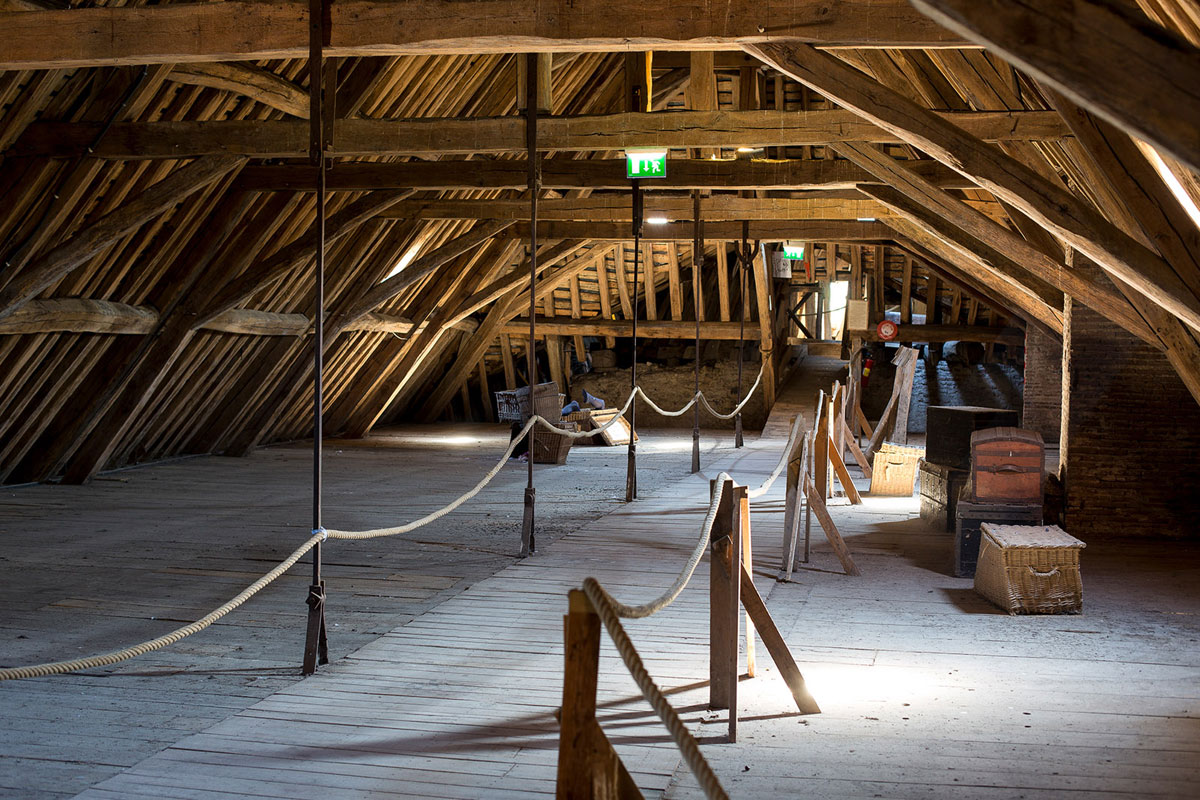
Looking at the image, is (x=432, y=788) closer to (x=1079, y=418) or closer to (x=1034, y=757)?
(x=1034, y=757)

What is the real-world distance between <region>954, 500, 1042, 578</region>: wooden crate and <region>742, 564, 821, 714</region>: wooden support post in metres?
2.66

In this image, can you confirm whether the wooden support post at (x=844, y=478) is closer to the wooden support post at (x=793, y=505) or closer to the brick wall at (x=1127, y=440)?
the brick wall at (x=1127, y=440)

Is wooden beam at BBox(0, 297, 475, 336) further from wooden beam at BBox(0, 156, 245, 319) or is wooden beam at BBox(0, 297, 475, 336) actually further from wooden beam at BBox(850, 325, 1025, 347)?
wooden beam at BBox(850, 325, 1025, 347)

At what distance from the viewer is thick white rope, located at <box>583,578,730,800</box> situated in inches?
78.9

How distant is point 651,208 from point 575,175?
2431 mm

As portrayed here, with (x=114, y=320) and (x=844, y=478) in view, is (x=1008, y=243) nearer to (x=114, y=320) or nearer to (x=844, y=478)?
(x=844, y=478)

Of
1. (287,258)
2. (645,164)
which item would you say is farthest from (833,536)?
(287,258)

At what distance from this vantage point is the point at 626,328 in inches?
675

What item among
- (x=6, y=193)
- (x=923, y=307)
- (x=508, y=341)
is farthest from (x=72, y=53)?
(x=923, y=307)

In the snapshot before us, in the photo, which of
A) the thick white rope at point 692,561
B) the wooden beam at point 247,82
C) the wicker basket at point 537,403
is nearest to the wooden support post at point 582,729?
the thick white rope at point 692,561

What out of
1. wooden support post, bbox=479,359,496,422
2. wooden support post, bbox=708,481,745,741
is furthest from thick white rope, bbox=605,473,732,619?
wooden support post, bbox=479,359,496,422

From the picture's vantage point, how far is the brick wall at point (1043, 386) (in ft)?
45.6

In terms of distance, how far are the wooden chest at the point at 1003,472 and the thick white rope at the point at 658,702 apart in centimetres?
449

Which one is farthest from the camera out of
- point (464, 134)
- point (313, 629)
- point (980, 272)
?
point (980, 272)
